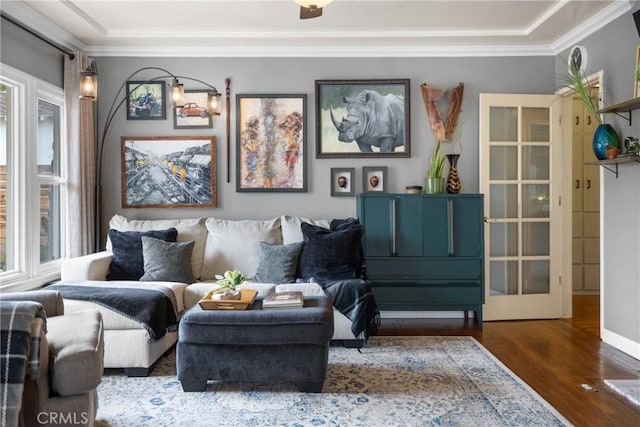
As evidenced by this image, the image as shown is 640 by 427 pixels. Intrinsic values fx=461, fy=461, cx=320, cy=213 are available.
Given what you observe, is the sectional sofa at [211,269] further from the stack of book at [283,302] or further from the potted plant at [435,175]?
the potted plant at [435,175]

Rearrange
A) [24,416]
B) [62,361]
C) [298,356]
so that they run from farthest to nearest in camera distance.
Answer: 1. [298,356]
2. [62,361]
3. [24,416]

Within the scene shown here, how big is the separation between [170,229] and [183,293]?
0.75 meters

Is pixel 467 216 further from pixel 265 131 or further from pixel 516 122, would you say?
pixel 265 131

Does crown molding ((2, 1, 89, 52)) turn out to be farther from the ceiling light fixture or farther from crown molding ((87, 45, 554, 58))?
the ceiling light fixture

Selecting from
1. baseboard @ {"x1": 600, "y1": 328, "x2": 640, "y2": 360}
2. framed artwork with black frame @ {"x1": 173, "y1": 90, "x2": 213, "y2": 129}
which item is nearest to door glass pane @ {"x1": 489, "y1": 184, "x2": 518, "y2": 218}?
baseboard @ {"x1": 600, "y1": 328, "x2": 640, "y2": 360}

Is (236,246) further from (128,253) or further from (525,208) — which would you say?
(525,208)

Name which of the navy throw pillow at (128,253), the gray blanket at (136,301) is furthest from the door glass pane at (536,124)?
the gray blanket at (136,301)

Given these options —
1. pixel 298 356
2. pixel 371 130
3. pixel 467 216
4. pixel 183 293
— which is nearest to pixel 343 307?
pixel 298 356

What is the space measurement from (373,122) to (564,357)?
8.47ft

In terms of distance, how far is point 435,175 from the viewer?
4336 millimetres

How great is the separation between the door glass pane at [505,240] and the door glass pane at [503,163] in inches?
18.6

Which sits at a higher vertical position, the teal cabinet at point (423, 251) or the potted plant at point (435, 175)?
the potted plant at point (435, 175)

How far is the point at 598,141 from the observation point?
3.62m
